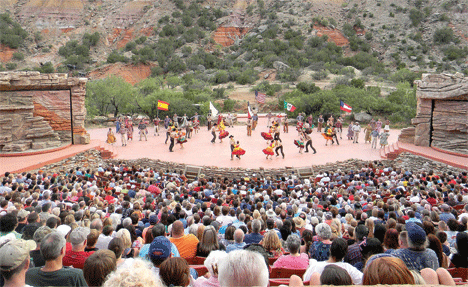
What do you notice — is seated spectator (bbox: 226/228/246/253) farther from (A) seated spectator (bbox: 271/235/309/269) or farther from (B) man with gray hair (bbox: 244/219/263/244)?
(A) seated spectator (bbox: 271/235/309/269)

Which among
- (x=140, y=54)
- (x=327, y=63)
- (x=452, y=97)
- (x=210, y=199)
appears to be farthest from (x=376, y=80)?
(x=210, y=199)

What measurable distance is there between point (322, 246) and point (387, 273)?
108 inches

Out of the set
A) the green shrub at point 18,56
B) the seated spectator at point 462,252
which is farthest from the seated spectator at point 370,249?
the green shrub at point 18,56

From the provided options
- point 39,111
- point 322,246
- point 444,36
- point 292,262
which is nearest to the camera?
point 292,262

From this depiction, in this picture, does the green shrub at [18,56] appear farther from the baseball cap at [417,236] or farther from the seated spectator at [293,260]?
the baseball cap at [417,236]

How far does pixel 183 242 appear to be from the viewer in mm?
6277

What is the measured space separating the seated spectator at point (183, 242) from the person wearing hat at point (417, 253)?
292 cm

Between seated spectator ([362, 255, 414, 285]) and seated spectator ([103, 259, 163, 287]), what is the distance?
1772 mm

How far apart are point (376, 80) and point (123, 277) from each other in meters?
49.3

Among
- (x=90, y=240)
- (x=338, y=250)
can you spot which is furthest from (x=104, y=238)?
(x=338, y=250)

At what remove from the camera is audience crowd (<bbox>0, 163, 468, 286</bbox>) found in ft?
11.7

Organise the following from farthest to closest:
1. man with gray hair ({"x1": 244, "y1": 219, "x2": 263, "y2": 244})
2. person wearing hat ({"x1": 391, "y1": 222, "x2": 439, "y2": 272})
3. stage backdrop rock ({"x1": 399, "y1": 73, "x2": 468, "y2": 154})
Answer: stage backdrop rock ({"x1": 399, "y1": 73, "x2": 468, "y2": 154}), man with gray hair ({"x1": 244, "y1": 219, "x2": 263, "y2": 244}), person wearing hat ({"x1": 391, "y1": 222, "x2": 439, "y2": 272})

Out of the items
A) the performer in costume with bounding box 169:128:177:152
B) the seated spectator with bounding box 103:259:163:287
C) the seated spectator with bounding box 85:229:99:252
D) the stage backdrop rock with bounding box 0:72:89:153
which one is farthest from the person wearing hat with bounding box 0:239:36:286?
the performer in costume with bounding box 169:128:177:152

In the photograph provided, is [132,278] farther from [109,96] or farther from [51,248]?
[109,96]
